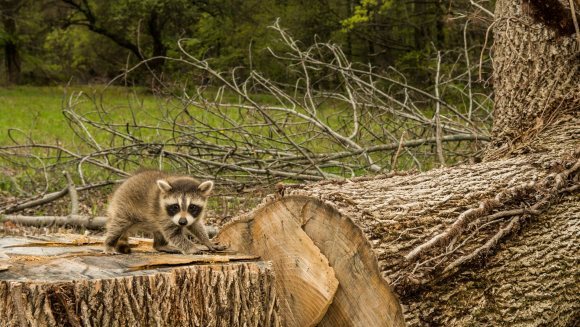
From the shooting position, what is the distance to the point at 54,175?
11.4 metres

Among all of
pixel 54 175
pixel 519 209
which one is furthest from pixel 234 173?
pixel 519 209

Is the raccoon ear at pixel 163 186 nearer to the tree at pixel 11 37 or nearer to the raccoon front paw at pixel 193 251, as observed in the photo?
the raccoon front paw at pixel 193 251

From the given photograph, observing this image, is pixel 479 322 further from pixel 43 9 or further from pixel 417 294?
pixel 43 9

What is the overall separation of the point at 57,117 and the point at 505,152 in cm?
1995

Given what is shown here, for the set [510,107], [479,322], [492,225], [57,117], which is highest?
[510,107]

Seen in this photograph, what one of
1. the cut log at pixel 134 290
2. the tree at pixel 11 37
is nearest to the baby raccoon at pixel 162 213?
the cut log at pixel 134 290

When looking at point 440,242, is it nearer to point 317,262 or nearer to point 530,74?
point 317,262

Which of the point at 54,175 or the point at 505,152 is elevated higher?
the point at 505,152

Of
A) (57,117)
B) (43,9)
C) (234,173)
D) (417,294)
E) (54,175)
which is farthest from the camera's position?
(43,9)

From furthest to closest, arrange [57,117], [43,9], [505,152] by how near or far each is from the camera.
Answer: [43,9] → [57,117] → [505,152]

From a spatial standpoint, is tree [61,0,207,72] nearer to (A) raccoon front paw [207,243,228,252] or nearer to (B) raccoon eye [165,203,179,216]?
(B) raccoon eye [165,203,179,216]

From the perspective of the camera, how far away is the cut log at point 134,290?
4.16 meters

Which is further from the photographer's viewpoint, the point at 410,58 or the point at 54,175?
the point at 410,58

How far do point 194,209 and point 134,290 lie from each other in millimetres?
1542
